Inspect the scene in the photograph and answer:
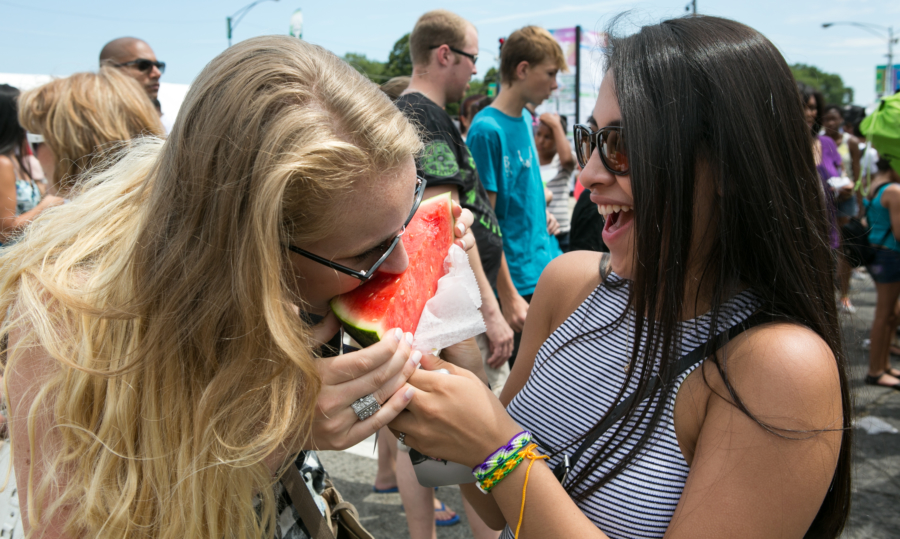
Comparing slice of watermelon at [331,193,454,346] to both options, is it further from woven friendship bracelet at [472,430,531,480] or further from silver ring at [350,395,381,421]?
woven friendship bracelet at [472,430,531,480]

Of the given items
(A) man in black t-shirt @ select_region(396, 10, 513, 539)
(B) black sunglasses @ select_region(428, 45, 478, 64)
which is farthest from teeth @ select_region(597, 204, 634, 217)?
(B) black sunglasses @ select_region(428, 45, 478, 64)

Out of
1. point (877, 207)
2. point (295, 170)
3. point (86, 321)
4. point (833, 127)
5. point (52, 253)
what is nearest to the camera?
point (295, 170)

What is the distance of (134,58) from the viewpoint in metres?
5.66

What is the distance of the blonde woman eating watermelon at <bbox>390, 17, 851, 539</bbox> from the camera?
1.39 m

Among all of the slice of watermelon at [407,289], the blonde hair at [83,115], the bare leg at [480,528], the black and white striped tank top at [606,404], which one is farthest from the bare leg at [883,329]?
the blonde hair at [83,115]

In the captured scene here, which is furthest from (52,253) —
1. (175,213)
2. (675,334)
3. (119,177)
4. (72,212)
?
(675,334)

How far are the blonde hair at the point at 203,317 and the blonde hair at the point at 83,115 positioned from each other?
2120 mm

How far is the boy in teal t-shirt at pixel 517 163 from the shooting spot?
4.63m

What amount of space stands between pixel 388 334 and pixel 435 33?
3495 millimetres

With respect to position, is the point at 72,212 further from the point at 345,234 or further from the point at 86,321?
the point at 345,234

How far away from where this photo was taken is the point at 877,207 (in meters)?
6.31

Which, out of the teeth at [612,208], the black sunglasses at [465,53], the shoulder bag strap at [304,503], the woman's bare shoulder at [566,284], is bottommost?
the shoulder bag strap at [304,503]

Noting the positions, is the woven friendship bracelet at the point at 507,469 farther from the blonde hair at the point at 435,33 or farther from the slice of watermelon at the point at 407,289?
the blonde hair at the point at 435,33

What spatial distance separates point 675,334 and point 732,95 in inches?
25.4
